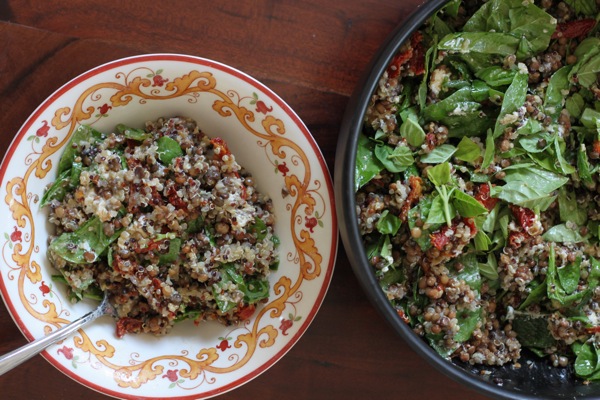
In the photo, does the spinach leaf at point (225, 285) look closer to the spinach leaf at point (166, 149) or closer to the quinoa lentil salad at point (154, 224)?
the quinoa lentil salad at point (154, 224)

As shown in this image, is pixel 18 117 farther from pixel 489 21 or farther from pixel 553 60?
pixel 553 60

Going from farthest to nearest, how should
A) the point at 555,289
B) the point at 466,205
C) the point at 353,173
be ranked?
the point at 555,289 → the point at 466,205 → the point at 353,173

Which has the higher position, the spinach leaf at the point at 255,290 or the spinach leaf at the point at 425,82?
the spinach leaf at the point at 425,82

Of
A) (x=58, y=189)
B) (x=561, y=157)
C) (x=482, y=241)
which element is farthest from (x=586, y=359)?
(x=58, y=189)

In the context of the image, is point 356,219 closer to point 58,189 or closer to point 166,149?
point 166,149

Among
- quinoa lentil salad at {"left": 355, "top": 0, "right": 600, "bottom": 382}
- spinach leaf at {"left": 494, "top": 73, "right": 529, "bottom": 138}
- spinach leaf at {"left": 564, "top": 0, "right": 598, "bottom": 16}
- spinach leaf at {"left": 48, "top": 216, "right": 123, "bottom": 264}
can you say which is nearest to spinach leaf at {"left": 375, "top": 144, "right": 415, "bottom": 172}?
quinoa lentil salad at {"left": 355, "top": 0, "right": 600, "bottom": 382}

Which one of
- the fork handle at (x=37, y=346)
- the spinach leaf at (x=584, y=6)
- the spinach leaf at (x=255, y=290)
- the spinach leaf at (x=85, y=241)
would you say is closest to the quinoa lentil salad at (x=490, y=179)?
the spinach leaf at (x=584, y=6)

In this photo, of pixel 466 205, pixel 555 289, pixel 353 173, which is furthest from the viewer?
pixel 555 289
